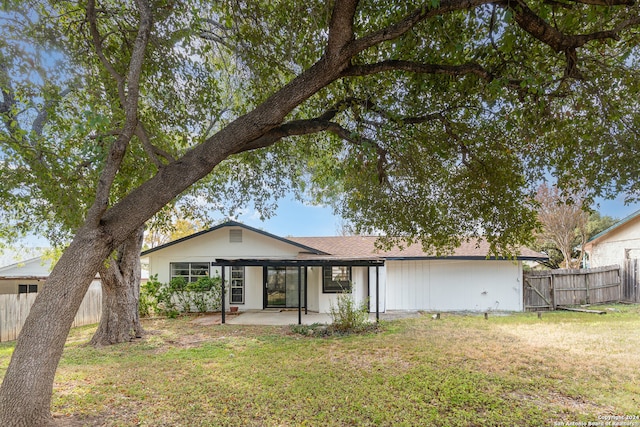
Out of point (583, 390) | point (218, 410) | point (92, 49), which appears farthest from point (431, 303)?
point (92, 49)

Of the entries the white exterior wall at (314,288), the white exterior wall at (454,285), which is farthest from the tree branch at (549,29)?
the white exterior wall at (454,285)

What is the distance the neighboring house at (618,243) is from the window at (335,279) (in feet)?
42.4

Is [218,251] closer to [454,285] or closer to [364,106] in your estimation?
[454,285]

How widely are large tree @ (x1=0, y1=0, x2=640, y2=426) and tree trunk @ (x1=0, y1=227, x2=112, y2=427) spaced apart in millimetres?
13

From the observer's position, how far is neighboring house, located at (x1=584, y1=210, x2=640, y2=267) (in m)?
15.8

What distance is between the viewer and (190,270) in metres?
14.6

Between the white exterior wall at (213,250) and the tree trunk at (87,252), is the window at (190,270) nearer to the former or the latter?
the white exterior wall at (213,250)

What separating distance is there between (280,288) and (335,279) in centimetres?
269

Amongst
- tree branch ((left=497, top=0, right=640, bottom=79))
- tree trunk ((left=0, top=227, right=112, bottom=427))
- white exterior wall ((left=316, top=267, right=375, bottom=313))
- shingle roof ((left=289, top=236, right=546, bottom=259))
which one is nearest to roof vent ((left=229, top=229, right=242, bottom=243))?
shingle roof ((left=289, top=236, right=546, bottom=259))

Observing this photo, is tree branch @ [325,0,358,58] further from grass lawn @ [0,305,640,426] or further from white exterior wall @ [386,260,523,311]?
white exterior wall @ [386,260,523,311]

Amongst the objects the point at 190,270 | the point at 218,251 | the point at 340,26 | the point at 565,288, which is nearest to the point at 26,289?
the point at 190,270

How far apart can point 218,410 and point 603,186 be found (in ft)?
21.1

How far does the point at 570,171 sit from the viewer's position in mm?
5711

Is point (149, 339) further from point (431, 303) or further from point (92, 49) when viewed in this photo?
point (431, 303)
